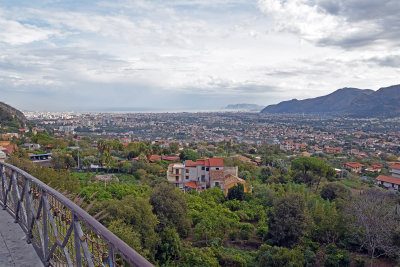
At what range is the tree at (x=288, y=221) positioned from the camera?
12211 mm

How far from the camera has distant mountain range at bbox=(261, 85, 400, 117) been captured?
395 feet

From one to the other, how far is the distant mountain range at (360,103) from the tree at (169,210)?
12274 centimetres

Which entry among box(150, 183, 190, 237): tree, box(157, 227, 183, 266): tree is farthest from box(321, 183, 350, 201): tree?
box(157, 227, 183, 266): tree

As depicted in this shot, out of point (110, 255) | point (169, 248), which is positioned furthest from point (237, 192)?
point (110, 255)

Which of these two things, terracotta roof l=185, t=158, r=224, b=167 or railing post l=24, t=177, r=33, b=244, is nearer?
railing post l=24, t=177, r=33, b=244

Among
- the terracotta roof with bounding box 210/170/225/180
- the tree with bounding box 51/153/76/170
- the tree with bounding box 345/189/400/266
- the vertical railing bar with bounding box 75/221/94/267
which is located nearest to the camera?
the vertical railing bar with bounding box 75/221/94/267

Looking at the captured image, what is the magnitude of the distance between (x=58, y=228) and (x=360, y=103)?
17228cm

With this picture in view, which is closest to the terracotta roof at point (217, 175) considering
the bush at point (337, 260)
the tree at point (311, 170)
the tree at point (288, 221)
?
the tree at point (311, 170)

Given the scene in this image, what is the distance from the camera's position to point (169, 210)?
40.1 ft

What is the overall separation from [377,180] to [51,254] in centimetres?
2927

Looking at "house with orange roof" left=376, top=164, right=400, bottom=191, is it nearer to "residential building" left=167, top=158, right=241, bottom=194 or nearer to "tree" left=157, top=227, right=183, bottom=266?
"residential building" left=167, top=158, right=241, bottom=194

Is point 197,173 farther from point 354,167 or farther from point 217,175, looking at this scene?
point 354,167

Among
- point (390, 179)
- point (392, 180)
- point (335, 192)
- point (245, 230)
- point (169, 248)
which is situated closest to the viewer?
point (169, 248)

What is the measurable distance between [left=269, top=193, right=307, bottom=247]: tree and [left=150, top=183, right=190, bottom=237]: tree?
3.97 m
